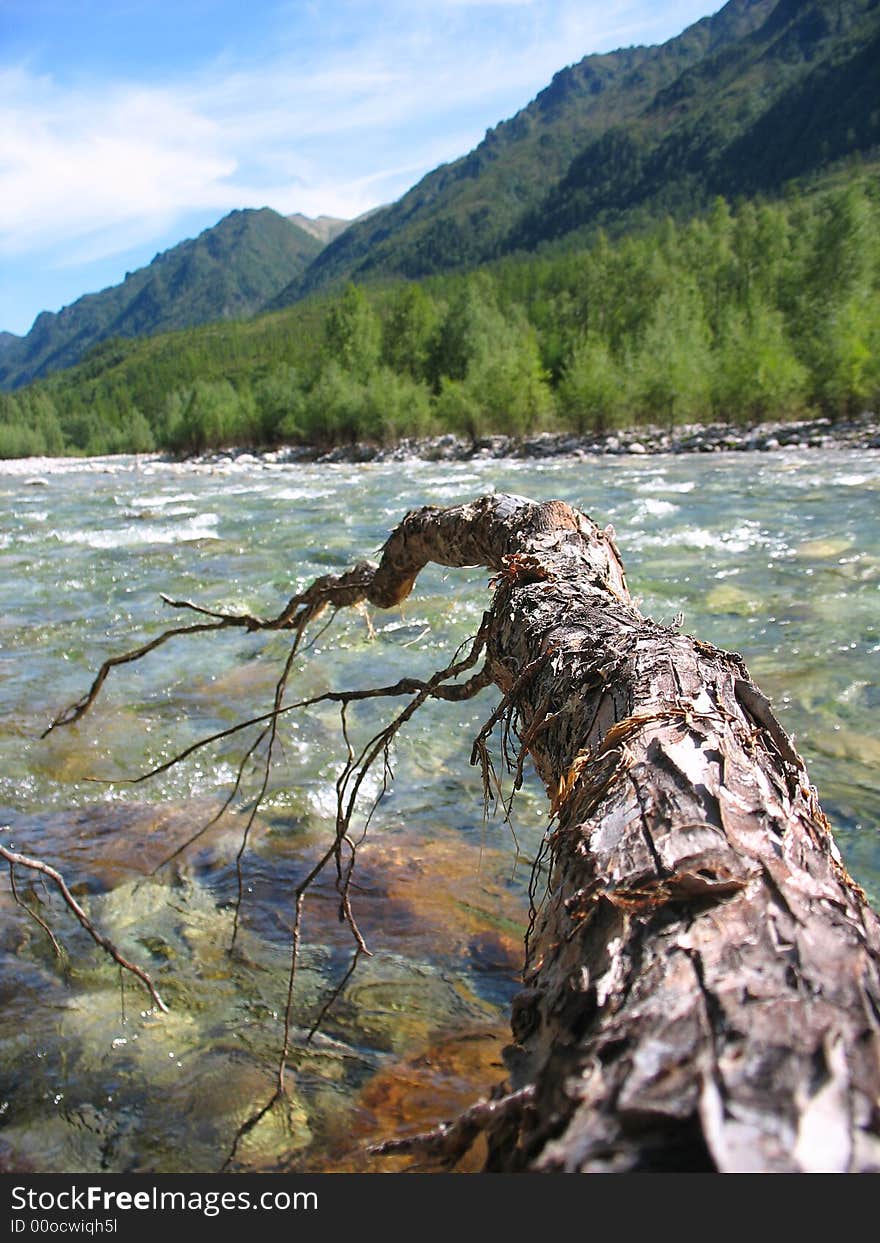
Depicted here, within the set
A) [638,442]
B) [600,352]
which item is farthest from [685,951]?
[600,352]

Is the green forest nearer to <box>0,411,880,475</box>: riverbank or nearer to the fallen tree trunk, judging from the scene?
<box>0,411,880,475</box>: riverbank

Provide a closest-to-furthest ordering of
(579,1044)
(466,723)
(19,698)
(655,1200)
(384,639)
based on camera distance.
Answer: (655,1200), (579,1044), (466,723), (19,698), (384,639)

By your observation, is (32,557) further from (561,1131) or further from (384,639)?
(561,1131)

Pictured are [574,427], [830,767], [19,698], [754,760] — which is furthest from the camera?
[574,427]

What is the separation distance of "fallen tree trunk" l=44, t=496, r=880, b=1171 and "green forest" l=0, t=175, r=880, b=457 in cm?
3287

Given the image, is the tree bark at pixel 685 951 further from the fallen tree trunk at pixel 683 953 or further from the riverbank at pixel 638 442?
the riverbank at pixel 638 442

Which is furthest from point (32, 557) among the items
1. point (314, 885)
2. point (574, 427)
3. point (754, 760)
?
point (574, 427)

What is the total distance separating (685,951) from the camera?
1026mm

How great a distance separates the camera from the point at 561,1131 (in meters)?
0.82

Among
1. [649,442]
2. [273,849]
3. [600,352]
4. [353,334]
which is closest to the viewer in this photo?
[273,849]

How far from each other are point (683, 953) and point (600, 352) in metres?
41.0

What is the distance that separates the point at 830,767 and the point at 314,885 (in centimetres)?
308

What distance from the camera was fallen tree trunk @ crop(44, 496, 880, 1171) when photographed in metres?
0.78

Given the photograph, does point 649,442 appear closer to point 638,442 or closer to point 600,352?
point 638,442
